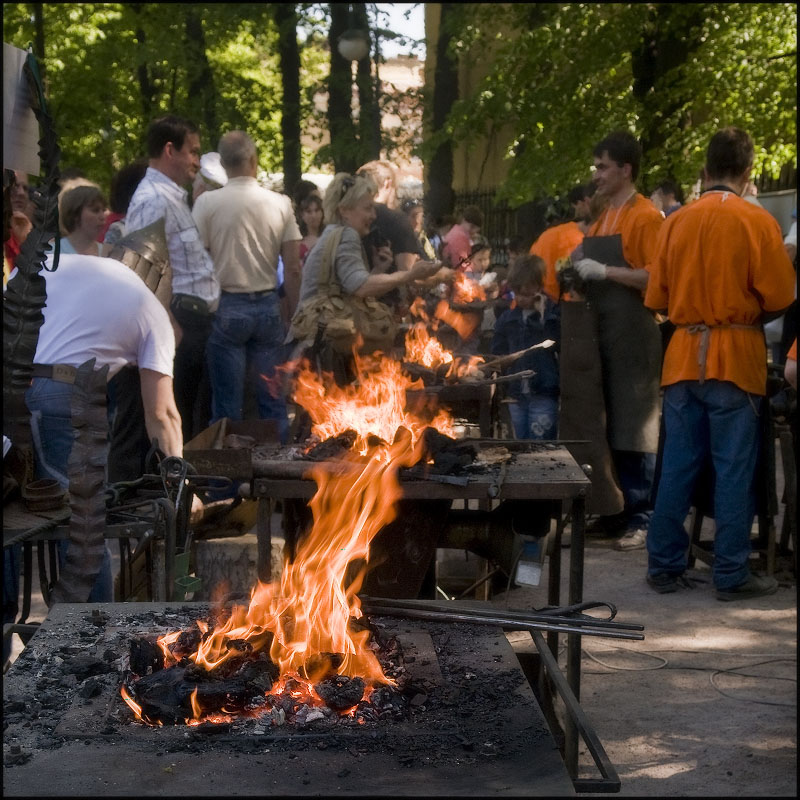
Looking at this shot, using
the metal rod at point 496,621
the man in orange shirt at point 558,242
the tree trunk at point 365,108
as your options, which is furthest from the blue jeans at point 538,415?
the tree trunk at point 365,108

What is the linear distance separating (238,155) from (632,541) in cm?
389

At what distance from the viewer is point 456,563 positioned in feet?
21.8

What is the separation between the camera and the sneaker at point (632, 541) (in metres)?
7.44

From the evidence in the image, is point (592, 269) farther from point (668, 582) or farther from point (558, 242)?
point (668, 582)

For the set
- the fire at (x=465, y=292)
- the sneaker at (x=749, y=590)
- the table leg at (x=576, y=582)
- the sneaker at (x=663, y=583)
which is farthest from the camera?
the fire at (x=465, y=292)

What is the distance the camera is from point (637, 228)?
7.00 meters

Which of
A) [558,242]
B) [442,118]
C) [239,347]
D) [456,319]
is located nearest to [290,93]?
[442,118]

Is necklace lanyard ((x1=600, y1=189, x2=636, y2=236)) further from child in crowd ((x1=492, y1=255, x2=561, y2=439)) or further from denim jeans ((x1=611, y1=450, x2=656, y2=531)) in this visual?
denim jeans ((x1=611, y1=450, x2=656, y2=531))

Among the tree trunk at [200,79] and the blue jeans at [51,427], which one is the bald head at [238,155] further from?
the tree trunk at [200,79]

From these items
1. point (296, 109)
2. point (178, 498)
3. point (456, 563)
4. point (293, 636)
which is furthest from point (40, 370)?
point (296, 109)

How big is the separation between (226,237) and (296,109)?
12.0 metres

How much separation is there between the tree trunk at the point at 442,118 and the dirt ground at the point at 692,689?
46.3ft

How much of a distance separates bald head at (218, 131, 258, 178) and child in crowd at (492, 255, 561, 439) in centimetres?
208

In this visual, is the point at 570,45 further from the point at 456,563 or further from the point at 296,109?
the point at 456,563
